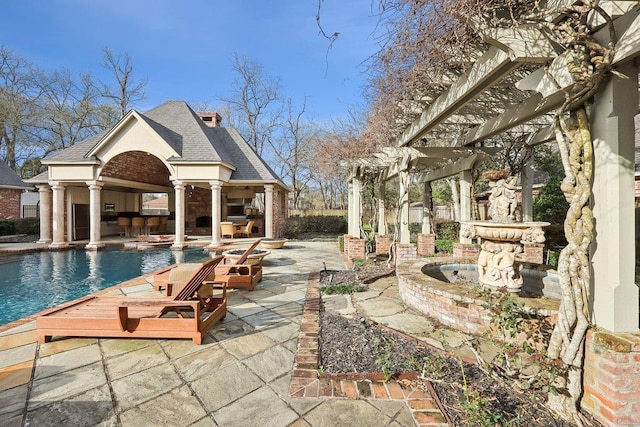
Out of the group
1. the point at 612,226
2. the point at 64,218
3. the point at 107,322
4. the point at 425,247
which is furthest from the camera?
the point at 64,218

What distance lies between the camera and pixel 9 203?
60.0 ft

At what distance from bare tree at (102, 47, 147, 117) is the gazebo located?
11462 mm

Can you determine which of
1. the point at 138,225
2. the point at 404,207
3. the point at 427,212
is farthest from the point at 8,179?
the point at 427,212

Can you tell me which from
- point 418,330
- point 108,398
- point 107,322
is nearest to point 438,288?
point 418,330

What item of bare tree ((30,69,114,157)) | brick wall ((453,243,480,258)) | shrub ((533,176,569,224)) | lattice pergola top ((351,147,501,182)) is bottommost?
brick wall ((453,243,480,258))

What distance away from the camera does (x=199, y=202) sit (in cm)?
1850

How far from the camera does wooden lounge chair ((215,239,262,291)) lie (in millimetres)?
5707

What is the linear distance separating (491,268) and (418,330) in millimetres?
1533

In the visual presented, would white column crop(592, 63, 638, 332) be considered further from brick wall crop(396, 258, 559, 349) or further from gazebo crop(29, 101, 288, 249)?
gazebo crop(29, 101, 288, 249)

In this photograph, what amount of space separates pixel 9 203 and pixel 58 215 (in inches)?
381

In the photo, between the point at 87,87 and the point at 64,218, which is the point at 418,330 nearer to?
the point at 64,218

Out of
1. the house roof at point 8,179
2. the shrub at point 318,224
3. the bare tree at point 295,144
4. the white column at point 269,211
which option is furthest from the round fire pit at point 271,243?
the house roof at point 8,179

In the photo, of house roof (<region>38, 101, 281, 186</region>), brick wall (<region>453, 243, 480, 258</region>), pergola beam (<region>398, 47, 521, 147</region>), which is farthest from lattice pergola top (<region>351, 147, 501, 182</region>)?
house roof (<region>38, 101, 281, 186</region>)

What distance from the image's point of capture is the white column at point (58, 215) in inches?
504
